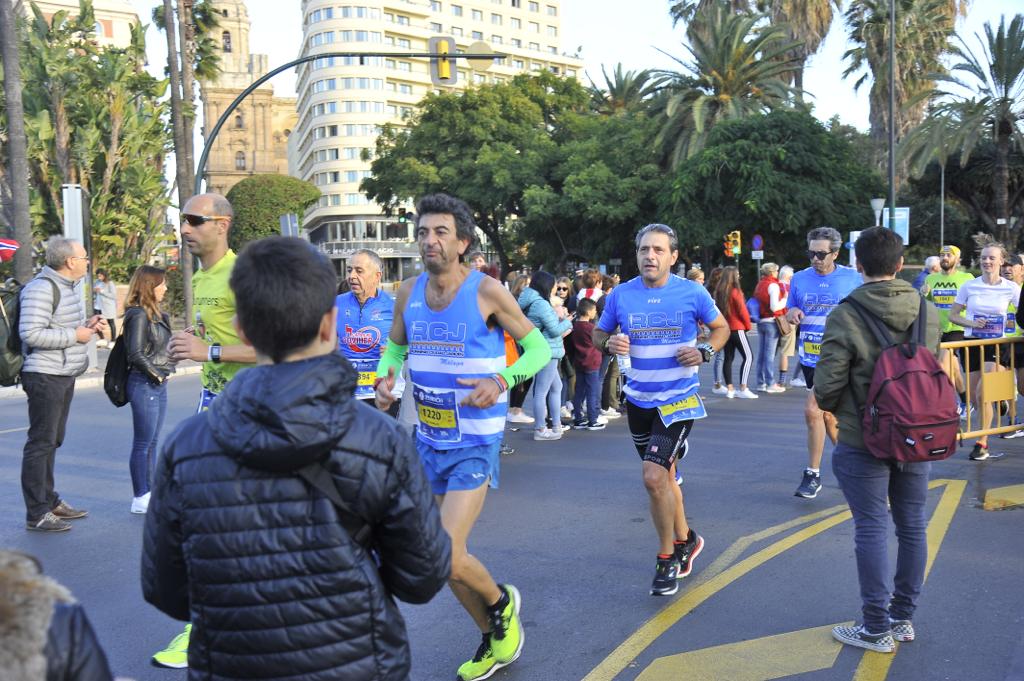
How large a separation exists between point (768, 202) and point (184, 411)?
1005 inches

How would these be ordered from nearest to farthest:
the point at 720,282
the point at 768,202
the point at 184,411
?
the point at 184,411 → the point at 720,282 → the point at 768,202

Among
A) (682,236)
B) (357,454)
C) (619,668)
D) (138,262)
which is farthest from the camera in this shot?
(682,236)

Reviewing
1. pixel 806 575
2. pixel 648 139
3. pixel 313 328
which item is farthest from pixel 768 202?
pixel 313 328

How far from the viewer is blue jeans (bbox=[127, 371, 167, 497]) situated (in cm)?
642

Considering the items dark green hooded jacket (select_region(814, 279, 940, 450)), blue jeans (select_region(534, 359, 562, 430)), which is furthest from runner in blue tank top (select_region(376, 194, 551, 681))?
blue jeans (select_region(534, 359, 562, 430))

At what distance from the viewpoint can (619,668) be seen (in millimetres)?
3934

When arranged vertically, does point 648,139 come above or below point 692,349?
above

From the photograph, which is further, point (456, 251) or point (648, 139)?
point (648, 139)

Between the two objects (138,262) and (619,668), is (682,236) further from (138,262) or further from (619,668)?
(619,668)

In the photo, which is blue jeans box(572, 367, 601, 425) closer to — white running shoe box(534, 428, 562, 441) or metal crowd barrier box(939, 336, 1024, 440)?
white running shoe box(534, 428, 562, 441)

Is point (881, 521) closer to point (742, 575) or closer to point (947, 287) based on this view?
point (742, 575)

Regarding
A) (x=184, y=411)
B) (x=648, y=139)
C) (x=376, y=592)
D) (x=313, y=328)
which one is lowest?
(x=184, y=411)

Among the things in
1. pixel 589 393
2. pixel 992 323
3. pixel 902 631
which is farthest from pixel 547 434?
pixel 902 631

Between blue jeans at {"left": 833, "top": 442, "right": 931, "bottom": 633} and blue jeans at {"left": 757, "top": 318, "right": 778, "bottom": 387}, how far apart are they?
972 cm
